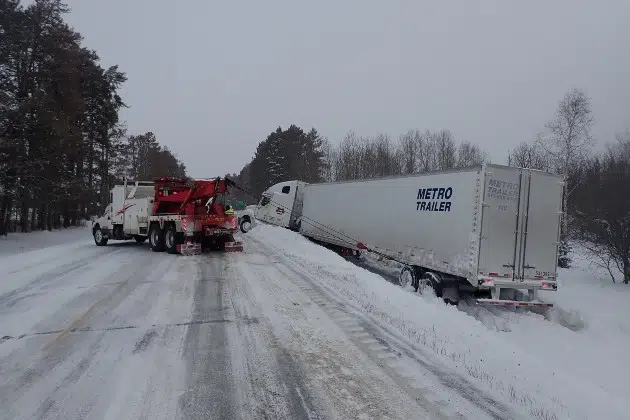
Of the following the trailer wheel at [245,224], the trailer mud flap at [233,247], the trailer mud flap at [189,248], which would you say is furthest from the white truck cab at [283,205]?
the trailer mud flap at [189,248]

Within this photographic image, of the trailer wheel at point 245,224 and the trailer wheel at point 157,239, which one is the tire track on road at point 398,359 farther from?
the trailer wheel at point 245,224

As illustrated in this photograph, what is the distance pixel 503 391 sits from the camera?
14.3 feet

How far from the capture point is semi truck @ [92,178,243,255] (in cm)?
1537

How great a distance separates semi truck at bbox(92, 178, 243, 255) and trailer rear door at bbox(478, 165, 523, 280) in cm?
912

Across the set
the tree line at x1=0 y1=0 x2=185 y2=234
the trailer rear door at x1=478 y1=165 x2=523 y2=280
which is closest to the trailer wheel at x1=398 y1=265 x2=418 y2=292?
the trailer rear door at x1=478 y1=165 x2=523 y2=280

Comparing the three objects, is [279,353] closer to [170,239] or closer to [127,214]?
[170,239]

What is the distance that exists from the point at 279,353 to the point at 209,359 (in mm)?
826

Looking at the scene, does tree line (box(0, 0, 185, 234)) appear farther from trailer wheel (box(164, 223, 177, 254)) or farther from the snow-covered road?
the snow-covered road

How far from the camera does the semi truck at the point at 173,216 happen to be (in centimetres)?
1537

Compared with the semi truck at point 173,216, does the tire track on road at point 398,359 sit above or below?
below

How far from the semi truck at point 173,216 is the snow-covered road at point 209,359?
6400 millimetres

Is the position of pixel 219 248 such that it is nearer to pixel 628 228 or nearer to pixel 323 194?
pixel 323 194

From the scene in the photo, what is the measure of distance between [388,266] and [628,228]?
9067 mm

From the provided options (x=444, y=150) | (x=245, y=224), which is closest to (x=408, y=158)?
(x=444, y=150)
